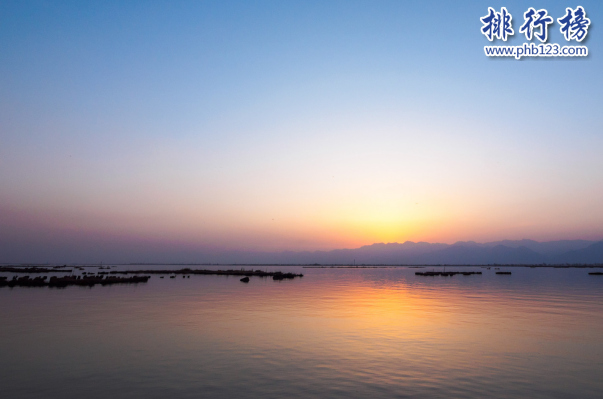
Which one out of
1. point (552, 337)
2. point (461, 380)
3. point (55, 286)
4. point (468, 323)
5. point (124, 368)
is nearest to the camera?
point (461, 380)

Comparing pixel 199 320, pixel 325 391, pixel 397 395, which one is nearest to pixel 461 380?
pixel 397 395

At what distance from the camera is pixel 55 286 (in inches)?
2527

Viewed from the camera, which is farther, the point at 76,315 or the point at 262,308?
the point at 262,308

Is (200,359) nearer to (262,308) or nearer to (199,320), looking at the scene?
(199,320)

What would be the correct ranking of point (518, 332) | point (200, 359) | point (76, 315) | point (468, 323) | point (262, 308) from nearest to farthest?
point (200, 359) < point (518, 332) < point (468, 323) < point (76, 315) < point (262, 308)

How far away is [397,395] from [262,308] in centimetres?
2612

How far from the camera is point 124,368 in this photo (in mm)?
16906

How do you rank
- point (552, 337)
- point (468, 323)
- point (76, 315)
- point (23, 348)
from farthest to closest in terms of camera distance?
point (76, 315)
point (468, 323)
point (552, 337)
point (23, 348)

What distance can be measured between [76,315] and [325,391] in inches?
1070

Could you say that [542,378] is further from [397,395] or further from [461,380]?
[397,395]

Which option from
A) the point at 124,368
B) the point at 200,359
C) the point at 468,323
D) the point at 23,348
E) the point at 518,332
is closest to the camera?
the point at 124,368

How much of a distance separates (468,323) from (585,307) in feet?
64.5

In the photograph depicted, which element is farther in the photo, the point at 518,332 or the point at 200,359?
the point at 518,332

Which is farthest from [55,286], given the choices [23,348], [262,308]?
[23,348]
